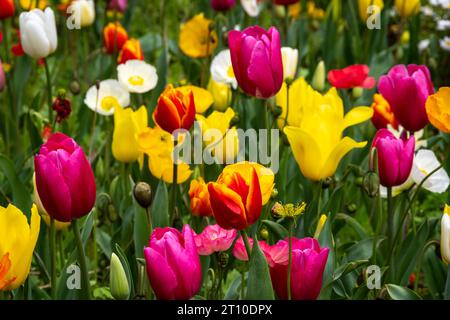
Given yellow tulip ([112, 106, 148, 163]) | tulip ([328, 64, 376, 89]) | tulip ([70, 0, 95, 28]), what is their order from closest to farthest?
yellow tulip ([112, 106, 148, 163])
tulip ([328, 64, 376, 89])
tulip ([70, 0, 95, 28])

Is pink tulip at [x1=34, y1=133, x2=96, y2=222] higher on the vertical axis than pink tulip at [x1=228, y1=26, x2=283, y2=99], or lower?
lower

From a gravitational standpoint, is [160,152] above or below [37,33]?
below

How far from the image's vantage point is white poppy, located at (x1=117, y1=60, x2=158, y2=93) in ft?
6.93

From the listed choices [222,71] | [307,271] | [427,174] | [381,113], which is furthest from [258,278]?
[222,71]

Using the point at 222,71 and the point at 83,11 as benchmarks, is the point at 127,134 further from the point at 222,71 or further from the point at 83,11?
the point at 83,11

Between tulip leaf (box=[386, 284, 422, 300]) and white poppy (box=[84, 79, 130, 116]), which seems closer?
tulip leaf (box=[386, 284, 422, 300])

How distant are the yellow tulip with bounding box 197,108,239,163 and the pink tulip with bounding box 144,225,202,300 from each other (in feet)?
1.67

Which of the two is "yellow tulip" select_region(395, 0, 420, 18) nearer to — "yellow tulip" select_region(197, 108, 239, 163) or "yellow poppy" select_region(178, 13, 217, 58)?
"yellow poppy" select_region(178, 13, 217, 58)

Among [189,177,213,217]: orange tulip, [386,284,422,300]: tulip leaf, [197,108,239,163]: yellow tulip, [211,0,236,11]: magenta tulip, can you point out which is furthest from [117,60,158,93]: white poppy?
[386,284,422,300]: tulip leaf

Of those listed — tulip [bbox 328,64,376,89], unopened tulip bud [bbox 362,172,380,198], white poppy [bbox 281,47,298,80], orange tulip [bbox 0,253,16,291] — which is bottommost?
orange tulip [bbox 0,253,16,291]

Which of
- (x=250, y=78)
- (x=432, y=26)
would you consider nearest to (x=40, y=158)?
(x=250, y=78)

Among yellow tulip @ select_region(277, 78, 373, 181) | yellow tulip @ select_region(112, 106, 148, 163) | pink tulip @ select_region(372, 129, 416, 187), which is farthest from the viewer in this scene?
yellow tulip @ select_region(112, 106, 148, 163)

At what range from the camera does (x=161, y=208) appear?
1607mm

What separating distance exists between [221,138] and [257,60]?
0.74 ft
